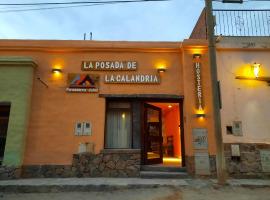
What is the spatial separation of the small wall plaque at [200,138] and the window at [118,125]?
2432 millimetres

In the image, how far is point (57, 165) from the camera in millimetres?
8805

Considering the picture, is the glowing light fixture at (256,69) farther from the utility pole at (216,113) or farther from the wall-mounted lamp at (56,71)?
the wall-mounted lamp at (56,71)

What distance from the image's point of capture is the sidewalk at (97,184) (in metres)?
7.22

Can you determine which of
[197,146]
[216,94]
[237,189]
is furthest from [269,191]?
[216,94]

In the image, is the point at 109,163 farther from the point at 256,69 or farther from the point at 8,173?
the point at 256,69

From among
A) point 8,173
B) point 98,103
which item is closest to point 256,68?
point 98,103

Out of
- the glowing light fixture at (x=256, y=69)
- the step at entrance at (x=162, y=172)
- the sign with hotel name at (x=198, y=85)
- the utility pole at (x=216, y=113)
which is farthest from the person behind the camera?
the glowing light fixture at (x=256, y=69)

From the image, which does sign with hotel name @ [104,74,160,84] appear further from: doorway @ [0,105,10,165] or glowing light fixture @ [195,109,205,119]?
doorway @ [0,105,10,165]

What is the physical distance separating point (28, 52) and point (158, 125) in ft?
20.0

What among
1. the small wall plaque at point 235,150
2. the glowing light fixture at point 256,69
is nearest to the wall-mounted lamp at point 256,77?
the glowing light fixture at point 256,69

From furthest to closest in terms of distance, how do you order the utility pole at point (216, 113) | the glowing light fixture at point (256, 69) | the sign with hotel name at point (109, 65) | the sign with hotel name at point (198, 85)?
the sign with hotel name at point (109, 65) → the glowing light fixture at point (256, 69) → the sign with hotel name at point (198, 85) → the utility pole at point (216, 113)

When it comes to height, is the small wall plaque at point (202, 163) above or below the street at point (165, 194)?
above

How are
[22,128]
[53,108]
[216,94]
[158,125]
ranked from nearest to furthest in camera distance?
[216,94]
[22,128]
[53,108]
[158,125]

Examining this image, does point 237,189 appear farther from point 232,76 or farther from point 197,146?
point 232,76
